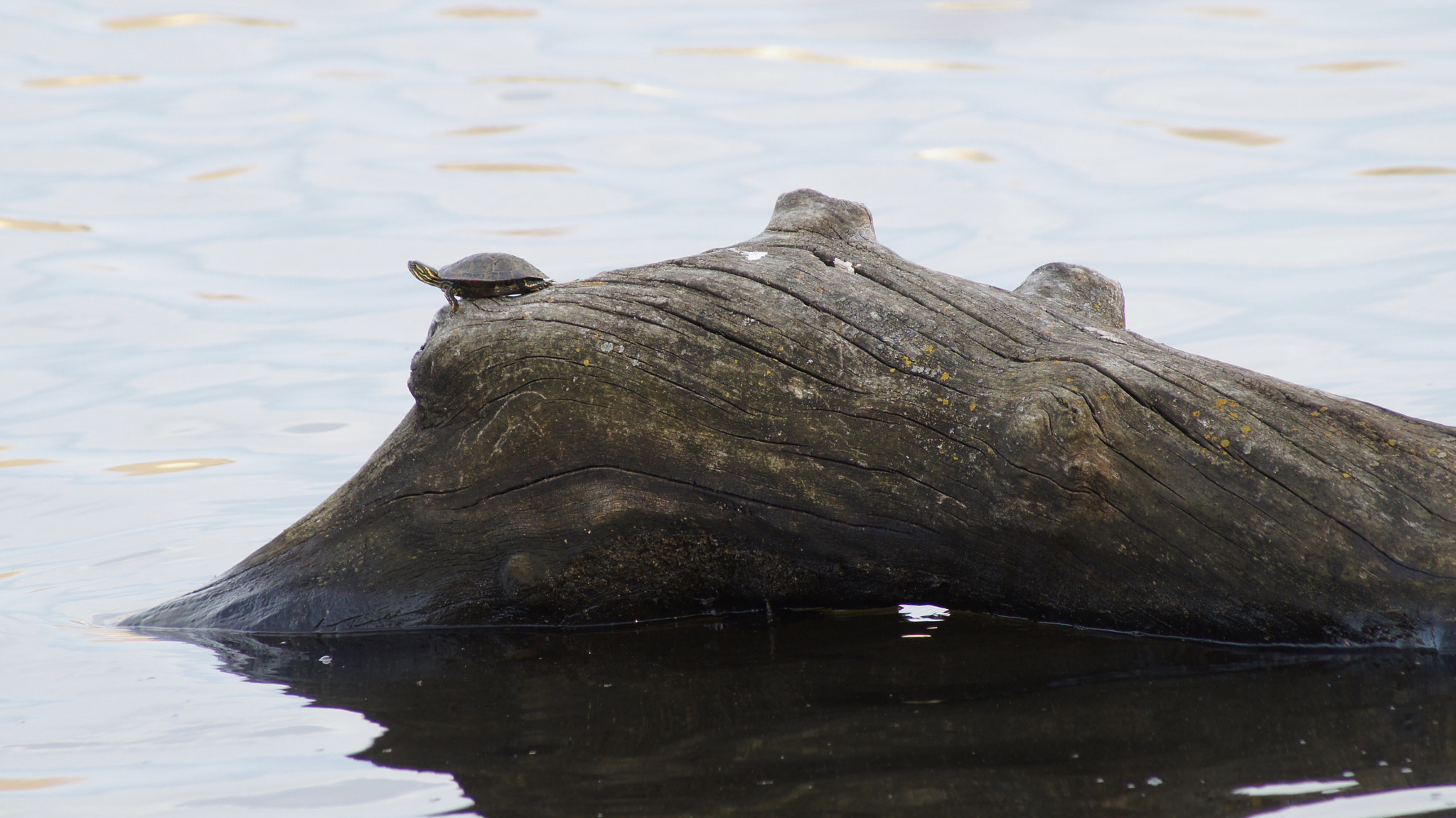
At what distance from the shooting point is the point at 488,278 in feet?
13.8

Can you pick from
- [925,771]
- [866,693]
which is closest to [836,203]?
[866,693]

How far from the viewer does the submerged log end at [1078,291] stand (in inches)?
174

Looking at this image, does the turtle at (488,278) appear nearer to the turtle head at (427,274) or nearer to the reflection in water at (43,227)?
the turtle head at (427,274)

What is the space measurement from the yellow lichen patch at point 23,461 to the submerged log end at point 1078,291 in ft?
17.0

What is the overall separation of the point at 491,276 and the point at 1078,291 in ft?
6.53

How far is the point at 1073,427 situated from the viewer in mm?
3625

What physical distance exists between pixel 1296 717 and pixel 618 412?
2.03 metres

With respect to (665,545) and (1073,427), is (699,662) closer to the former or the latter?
(665,545)

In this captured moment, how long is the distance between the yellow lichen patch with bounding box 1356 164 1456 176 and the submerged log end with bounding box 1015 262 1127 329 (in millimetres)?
8470

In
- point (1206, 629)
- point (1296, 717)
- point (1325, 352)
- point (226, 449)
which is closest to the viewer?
point (1296, 717)

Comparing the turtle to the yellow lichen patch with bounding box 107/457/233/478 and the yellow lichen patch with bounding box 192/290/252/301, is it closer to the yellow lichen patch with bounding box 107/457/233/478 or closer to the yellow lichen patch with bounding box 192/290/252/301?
the yellow lichen patch with bounding box 107/457/233/478

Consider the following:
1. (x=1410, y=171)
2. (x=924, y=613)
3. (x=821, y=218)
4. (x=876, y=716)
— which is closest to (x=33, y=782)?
(x=876, y=716)

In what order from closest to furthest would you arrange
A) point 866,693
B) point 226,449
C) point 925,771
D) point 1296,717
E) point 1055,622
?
point 925,771
point 1296,717
point 866,693
point 1055,622
point 226,449

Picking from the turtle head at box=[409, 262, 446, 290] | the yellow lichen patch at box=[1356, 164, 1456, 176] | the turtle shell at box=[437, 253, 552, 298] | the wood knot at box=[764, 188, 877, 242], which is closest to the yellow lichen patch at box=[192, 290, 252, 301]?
the turtle head at box=[409, 262, 446, 290]
